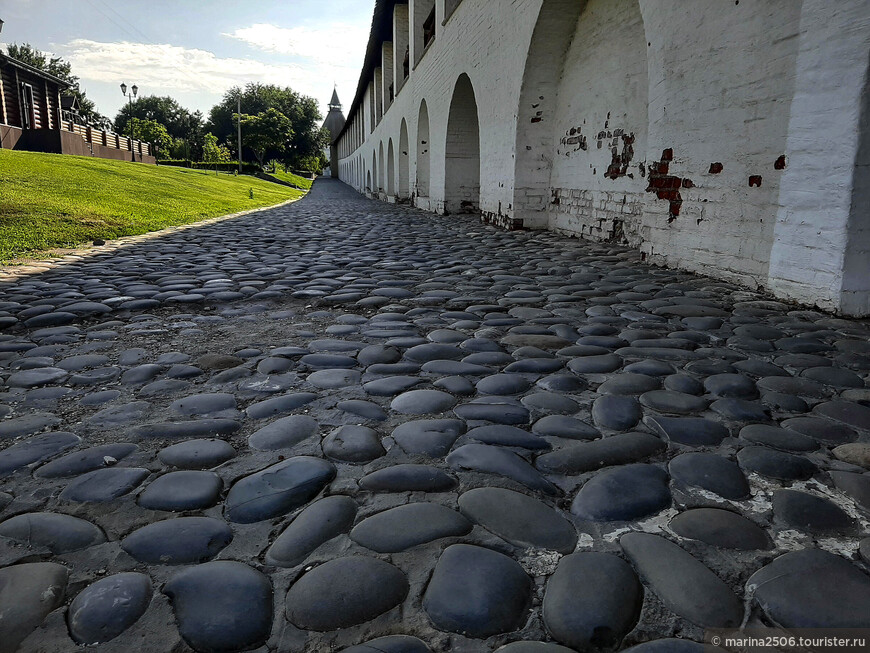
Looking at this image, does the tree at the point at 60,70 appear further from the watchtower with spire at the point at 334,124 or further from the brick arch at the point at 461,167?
the brick arch at the point at 461,167

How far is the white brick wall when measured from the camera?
290cm

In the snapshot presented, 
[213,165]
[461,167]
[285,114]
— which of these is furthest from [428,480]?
[285,114]

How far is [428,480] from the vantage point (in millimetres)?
1311

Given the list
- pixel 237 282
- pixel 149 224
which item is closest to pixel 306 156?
pixel 149 224

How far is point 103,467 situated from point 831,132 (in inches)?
136

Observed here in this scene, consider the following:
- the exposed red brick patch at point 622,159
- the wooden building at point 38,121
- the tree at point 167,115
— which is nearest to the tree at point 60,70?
the tree at point 167,115

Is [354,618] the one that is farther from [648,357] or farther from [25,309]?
[25,309]

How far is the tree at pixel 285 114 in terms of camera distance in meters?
62.8

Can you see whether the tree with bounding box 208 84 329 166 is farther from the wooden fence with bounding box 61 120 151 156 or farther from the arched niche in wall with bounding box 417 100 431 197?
the arched niche in wall with bounding box 417 100 431 197

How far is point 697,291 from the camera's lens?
142 inches

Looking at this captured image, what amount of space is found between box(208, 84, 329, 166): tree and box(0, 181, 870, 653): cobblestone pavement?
2477 inches

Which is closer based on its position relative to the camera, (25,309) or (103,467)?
(103,467)

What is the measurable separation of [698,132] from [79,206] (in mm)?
7240

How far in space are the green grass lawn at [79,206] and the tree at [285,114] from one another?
51.5 metres
